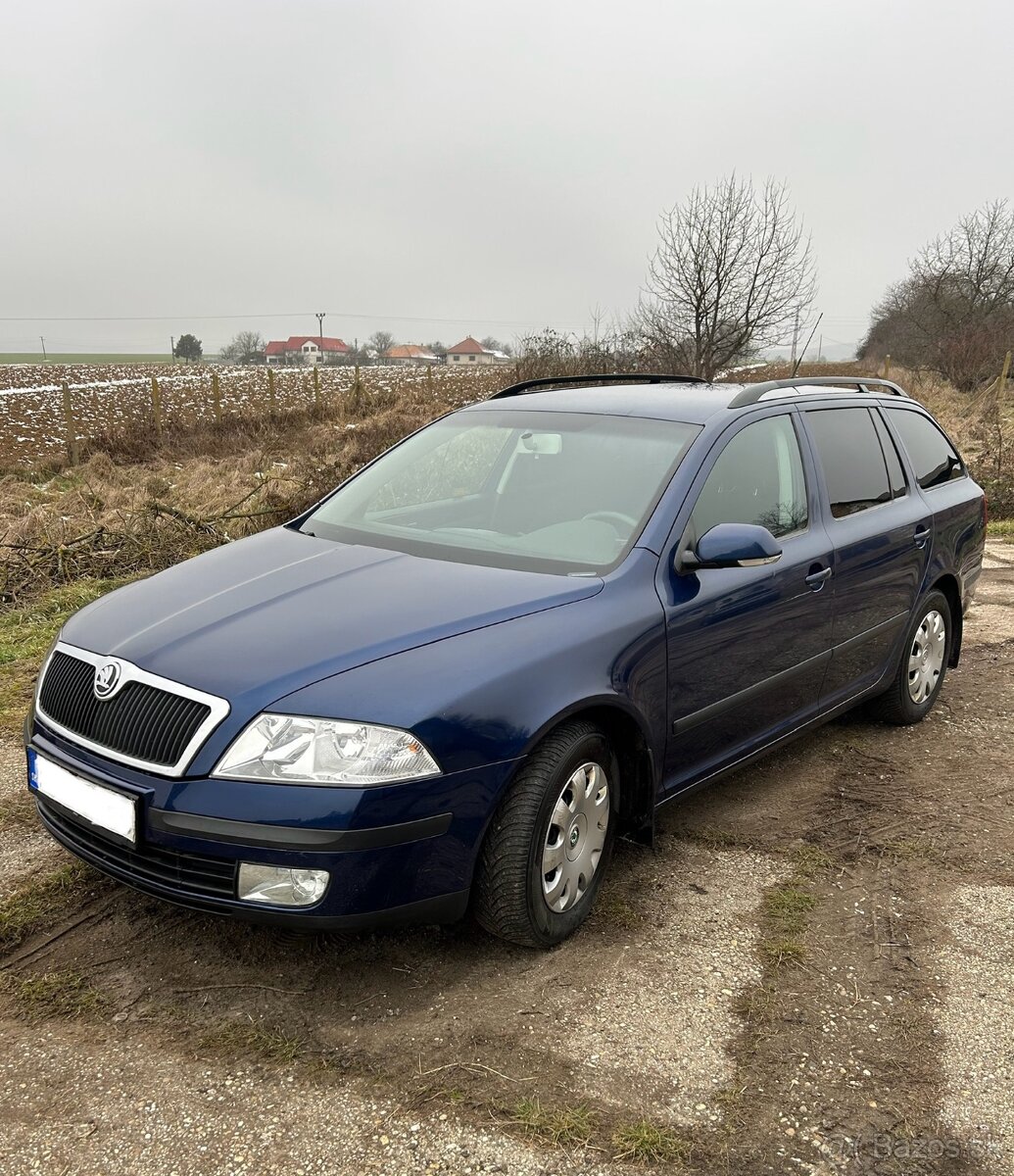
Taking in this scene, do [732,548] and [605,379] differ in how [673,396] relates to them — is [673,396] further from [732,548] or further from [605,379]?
[732,548]

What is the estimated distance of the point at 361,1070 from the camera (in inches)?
90.9

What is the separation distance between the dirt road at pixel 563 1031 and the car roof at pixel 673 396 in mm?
1701

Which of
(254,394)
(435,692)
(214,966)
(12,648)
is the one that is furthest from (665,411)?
(254,394)

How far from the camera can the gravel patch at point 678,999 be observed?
2307 mm

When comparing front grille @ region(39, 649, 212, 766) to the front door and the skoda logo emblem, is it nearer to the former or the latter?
the skoda logo emblem

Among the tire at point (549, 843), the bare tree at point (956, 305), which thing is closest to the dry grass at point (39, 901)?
the tire at point (549, 843)

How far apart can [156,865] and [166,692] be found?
0.45 m

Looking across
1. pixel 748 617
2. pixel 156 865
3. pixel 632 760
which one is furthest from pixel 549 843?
pixel 748 617

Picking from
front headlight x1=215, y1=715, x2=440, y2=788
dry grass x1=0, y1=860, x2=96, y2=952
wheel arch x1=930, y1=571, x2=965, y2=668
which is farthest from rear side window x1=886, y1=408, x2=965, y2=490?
dry grass x1=0, y1=860, x2=96, y2=952

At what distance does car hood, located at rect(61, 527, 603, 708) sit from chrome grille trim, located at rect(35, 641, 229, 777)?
2cm

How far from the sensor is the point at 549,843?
9.00 feet

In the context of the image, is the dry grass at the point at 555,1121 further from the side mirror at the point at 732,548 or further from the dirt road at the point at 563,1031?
the side mirror at the point at 732,548

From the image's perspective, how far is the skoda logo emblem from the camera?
2.58 metres

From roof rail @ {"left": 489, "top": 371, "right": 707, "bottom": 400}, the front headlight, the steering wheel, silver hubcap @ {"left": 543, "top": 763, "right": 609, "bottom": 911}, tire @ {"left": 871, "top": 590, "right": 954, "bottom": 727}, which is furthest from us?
tire @ {"left": 871, "top": 590, "right": 954, "bottom": 727}
